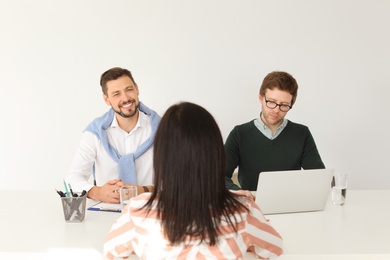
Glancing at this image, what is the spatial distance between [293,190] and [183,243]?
77 cm

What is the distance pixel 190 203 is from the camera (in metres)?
1.49

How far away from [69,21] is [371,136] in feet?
7.53

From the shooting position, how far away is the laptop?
2.11 metres

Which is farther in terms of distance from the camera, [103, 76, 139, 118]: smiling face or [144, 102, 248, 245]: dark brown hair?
[103, 76, 139, 118]: smiling face

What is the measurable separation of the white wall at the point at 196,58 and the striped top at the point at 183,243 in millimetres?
2222

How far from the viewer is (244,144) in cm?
306

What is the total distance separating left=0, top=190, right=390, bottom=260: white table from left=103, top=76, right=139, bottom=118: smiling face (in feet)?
1.97

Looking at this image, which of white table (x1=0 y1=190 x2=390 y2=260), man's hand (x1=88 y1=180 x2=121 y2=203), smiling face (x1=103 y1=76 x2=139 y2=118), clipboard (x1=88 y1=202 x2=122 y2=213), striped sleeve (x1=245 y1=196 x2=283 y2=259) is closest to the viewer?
striped sleeve (x1=245 y1=196 x2=283 y2=259)

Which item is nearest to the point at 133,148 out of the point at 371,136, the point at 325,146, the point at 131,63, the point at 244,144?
the point at 244,144

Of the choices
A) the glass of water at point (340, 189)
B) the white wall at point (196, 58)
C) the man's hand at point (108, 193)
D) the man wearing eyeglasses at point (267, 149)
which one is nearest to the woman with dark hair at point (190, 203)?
the man's hand at point (108, 193)

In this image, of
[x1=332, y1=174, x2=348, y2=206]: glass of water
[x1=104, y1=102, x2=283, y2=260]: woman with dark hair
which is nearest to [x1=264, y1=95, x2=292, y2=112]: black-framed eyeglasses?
[x1=332, y1=174, x2=348, y2=206]: glass of water

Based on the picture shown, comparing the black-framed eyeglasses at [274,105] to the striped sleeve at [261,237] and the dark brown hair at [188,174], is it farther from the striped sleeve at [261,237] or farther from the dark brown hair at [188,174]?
the dark brown hair at [188,174]

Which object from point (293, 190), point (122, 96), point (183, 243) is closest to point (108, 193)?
point (122, 96)

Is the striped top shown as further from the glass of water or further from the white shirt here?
the white shirt
